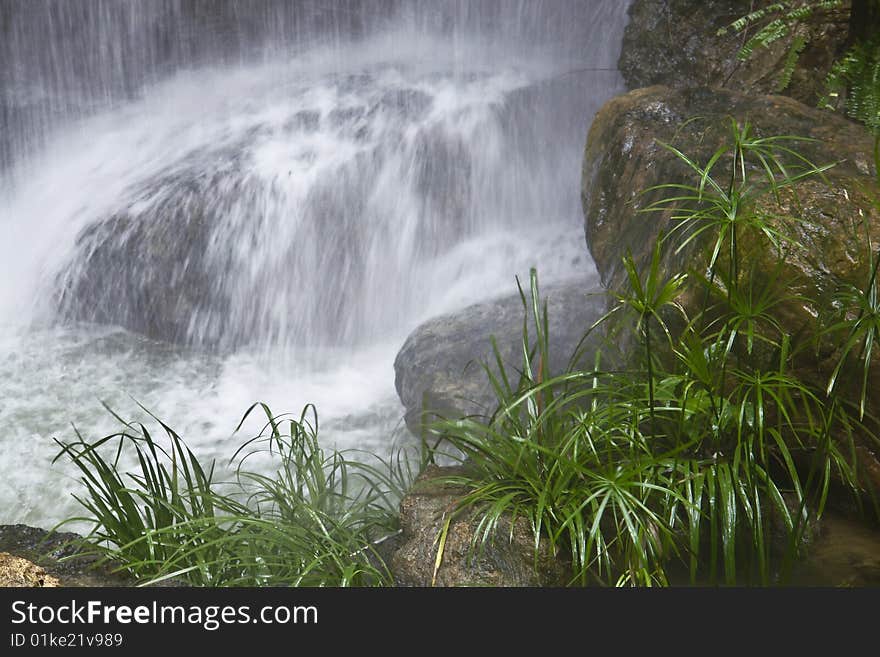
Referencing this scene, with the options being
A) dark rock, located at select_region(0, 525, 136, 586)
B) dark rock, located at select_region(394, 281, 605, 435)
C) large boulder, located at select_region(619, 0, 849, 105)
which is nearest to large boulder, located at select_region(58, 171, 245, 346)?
dark rock, located at select_region(394, 281, 605, 435)

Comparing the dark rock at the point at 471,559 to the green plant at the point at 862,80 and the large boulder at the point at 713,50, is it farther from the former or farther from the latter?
the large boulder at the point at 713,50

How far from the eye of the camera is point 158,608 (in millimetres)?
1760

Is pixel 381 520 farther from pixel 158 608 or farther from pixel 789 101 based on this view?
pixel 789 101

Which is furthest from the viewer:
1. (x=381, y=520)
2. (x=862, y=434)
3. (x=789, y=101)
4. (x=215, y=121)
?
(x=215, y=121)

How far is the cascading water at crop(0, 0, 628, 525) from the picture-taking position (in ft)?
17.5

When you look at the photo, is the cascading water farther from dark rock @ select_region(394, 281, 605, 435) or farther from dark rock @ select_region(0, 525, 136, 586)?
dark rock @ select_region(0, 525, 136, 586)

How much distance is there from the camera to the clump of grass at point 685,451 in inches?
82.6

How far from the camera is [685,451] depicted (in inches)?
91.7

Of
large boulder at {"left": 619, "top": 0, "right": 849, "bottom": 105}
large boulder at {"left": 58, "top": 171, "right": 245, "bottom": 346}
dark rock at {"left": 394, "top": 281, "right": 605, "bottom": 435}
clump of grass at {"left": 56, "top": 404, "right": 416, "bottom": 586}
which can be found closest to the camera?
clump of grass at {"left": 56, "top": 404, "right": 416, "bottom": 586}

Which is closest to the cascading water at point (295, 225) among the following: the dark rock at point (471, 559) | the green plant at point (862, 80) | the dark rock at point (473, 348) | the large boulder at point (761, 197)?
the dark rock at point (473, 348)

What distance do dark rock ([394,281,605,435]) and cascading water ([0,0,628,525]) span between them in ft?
1.33

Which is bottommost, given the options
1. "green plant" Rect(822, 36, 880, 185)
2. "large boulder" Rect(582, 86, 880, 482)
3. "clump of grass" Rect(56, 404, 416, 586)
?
"clump of grass" Rect(56, 404, 416, 586)

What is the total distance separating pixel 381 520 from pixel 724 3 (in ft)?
13.2

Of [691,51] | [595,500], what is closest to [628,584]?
[595,500]
